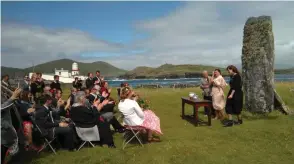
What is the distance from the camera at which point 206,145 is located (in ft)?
27.5

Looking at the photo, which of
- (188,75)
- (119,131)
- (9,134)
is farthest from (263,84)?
(188,75)

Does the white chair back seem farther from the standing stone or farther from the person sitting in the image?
the standing stone

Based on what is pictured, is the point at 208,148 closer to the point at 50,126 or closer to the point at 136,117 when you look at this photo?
the point at 136,117

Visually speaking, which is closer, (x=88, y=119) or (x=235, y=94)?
(x=88, y=119)

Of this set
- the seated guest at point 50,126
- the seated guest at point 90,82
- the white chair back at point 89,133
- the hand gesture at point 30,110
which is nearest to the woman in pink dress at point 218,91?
the seated guest at point 90,82

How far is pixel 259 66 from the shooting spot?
12.5 metres

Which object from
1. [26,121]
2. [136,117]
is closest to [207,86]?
[136,117]

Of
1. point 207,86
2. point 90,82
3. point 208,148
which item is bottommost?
point 208,148

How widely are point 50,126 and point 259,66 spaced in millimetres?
9416

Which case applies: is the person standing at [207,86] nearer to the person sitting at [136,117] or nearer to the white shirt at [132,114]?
the person sitting at [136,117]

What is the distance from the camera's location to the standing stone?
12.4 m

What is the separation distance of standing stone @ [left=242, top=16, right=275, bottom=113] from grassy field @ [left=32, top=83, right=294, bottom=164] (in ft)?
4.47

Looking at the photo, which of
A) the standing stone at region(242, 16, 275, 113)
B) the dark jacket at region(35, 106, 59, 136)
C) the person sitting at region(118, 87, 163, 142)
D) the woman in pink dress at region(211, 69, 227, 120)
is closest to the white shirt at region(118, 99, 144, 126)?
the person sitting at region(118, 87, 163, 142)

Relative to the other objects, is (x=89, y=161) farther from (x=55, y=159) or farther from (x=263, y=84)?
(x=263, y=84)
